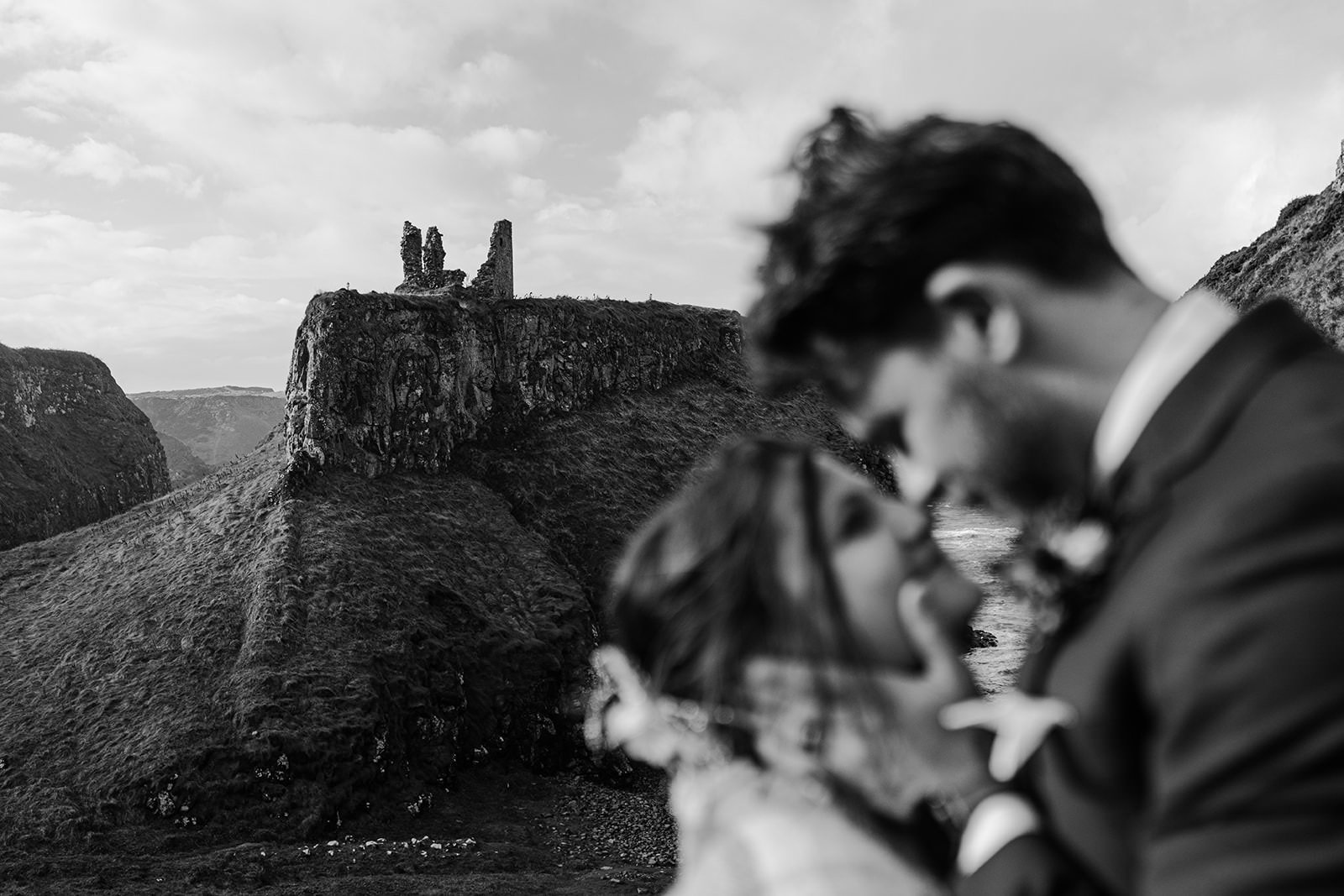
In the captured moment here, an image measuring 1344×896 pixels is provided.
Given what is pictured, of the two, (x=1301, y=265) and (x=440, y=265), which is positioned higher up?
(x=440, y=265)

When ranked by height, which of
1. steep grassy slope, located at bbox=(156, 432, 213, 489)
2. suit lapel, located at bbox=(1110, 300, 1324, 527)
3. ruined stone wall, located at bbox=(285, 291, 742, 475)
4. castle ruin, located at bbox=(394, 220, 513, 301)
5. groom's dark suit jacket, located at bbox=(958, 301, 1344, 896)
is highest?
castle ruin, located at bbox=(394, 220, 513, 301)

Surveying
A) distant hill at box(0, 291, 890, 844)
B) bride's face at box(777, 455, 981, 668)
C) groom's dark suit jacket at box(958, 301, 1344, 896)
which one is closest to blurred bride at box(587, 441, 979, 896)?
bride's face at box(777, 455, 981, 668)

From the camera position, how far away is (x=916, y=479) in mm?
1438

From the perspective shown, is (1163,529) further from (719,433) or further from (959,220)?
(719,433)

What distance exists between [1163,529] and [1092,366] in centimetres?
31

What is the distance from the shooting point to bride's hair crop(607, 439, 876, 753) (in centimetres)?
126

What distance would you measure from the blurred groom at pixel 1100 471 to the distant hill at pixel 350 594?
60.6ft

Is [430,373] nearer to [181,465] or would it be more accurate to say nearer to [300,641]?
[300,641]

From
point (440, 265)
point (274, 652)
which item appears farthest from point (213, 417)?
point (274, 652)

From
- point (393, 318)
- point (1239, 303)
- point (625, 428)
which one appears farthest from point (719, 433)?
point (1239, 303)

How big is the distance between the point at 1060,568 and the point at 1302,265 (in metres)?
26.9

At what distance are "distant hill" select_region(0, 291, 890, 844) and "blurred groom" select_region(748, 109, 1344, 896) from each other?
1848 centimetres

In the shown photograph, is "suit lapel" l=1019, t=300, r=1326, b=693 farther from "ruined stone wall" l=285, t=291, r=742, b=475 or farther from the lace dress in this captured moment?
"ruined stone wall" l=285, t=291, r=742, b=475

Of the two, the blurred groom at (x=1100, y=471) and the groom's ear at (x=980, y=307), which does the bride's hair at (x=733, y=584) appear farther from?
the groom's ear at (x=980, y=307)
